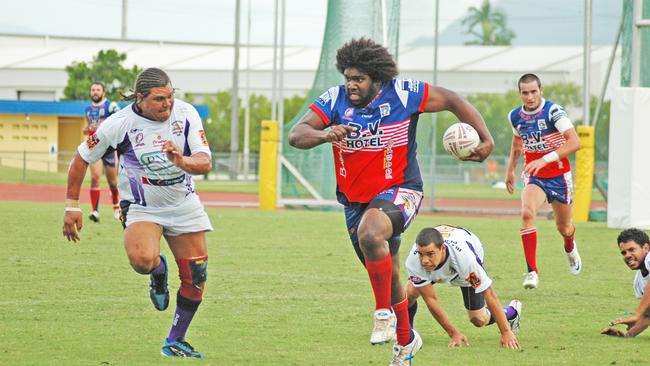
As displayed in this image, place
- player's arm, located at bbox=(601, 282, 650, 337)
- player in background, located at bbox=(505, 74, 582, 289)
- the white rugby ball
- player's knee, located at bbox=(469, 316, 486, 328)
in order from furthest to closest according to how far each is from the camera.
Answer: player in background, located at bbox=(505, 74, 582, 289), player's arm, located at bbox=(601, 282, 650, 337), player's knee, located at bbox=(469, 316, 486, 328), the white rugby ball

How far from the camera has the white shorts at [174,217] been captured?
8.07 metres

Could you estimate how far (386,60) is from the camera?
7.88 metres

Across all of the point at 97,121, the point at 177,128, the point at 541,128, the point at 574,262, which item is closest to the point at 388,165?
the point at 177,128

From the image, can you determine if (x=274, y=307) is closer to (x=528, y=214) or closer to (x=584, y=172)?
(x=528, y=214)

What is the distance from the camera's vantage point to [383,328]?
7344 millimetres

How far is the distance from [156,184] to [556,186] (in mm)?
6413

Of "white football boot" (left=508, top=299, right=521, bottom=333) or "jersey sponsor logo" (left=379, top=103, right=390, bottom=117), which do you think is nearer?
"jersey sponsor logo" (left=379, top=103, right=390, bottom=117)

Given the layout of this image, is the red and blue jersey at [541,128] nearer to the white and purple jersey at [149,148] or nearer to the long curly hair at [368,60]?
the long curly hair at [368,60]

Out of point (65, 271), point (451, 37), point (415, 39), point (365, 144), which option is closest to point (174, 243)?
point (365, 144)

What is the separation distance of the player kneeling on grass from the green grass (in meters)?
0.19

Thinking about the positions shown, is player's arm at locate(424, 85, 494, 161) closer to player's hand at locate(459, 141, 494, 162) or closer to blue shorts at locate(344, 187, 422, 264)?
player's hand at locate(459, 141, 494, 162)

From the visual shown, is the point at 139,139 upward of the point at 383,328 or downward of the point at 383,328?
upward

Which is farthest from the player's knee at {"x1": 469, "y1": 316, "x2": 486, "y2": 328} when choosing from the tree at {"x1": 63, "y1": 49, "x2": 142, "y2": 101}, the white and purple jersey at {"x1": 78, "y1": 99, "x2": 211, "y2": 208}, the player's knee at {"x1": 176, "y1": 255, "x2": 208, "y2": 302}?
the tree at {"x1": 63, "y1": 49, "x2": 142, "y2": 101}

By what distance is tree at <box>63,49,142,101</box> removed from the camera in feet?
180
